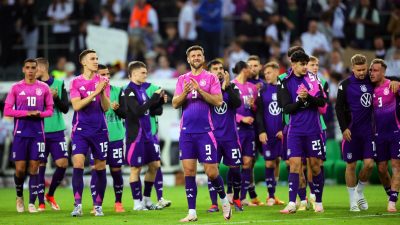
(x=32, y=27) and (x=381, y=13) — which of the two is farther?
(x=32, y=27)

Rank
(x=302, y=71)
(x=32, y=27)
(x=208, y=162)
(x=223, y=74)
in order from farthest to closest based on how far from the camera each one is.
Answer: (x=32, y=27) → (x=223, y=74) → (x=302, y=71) → (x=208, y=162)

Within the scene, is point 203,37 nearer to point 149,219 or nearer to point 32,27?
point 32,27

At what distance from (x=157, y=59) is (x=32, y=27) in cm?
446

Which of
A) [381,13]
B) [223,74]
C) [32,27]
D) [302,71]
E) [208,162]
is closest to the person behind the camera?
[208,162]

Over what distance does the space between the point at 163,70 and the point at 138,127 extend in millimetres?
10047

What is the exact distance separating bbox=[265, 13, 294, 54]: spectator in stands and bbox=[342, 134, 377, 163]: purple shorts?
1220 centimetres

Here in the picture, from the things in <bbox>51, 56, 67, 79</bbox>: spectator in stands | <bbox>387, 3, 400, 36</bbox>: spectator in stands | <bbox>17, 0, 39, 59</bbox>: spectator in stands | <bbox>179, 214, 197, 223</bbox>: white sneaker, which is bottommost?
<bbox>179, 214, 197, 223</bbox>: white sneaker

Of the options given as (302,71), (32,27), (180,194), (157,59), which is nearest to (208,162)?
(302,71)

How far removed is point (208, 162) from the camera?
14.9 metres

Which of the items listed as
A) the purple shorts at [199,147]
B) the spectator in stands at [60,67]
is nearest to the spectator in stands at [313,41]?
the spectator in stands at [60,67]

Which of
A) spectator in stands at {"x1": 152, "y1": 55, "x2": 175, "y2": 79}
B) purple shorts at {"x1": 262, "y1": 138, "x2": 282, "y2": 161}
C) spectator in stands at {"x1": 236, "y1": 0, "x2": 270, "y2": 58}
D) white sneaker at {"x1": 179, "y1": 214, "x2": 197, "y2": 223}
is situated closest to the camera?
white sneaker at {"x1": 179, "y1": 214, "x2": 197, "y2": 223}

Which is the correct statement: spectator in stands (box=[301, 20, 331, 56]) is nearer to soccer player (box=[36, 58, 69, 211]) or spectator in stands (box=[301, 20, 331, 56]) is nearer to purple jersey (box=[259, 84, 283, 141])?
purple jersey (box=[259, 84, 283, 141])

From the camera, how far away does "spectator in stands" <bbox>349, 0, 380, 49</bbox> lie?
27.7 meters

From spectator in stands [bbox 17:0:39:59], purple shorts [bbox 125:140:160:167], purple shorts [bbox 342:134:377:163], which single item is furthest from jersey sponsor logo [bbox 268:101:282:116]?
Answer: spectator in stands [bbox 17:0:39:59]
